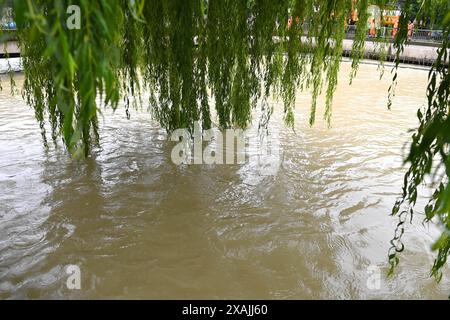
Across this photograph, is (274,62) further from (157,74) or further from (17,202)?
(17,202)

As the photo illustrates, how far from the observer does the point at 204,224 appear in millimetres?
3297

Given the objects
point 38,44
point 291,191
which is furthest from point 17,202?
point 291,191

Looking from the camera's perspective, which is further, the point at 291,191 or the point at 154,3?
the point at 291,191

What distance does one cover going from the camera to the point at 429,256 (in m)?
2.94

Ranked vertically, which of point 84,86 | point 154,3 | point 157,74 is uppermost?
point 154,3

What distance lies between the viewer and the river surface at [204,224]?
2598 millimetres

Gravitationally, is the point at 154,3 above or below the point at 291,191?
above

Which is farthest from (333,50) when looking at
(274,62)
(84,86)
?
(84,86)

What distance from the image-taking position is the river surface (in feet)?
8.52
